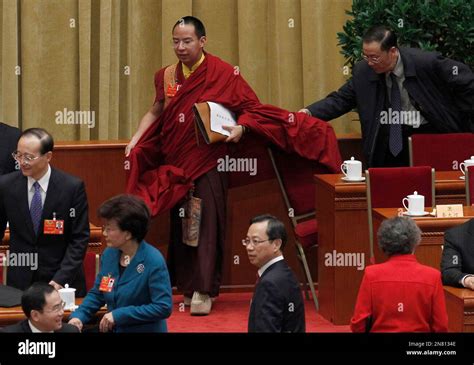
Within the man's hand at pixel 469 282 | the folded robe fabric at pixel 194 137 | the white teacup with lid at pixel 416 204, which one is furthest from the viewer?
the folded robe fabric at pixel 194 137

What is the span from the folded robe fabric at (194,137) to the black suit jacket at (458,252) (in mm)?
1818

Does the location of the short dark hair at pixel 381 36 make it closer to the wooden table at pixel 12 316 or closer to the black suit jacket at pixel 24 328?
the wooden table at pixel 12 316

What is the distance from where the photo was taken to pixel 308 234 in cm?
780

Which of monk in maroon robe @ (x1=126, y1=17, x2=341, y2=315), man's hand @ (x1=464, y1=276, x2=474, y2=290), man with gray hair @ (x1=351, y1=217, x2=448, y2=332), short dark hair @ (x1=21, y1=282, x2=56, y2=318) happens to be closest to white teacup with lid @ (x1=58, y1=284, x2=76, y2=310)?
short dark hair @ (x1=21, y1=282, x2=56, y2=318)

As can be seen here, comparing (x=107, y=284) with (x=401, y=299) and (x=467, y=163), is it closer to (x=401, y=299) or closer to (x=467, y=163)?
(x=401, y=299)

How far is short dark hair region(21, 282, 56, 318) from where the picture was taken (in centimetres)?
526

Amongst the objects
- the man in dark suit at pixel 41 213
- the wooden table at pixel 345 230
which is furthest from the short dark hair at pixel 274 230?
the wooden table at pixel 345 230

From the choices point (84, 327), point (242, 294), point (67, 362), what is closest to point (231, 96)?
point (242, 294)

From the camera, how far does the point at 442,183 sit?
24.6ft

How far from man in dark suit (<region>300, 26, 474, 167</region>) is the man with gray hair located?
2.49 meters

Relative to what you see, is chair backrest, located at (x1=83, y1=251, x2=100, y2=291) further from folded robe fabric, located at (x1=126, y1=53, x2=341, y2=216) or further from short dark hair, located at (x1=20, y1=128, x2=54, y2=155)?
folded robe fabric, located at (x1=126, y1=53, x2=341, y2=216)

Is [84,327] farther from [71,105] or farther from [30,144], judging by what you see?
[71,105]

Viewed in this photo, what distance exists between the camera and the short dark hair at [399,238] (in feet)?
18.0

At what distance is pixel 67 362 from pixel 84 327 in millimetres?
506
